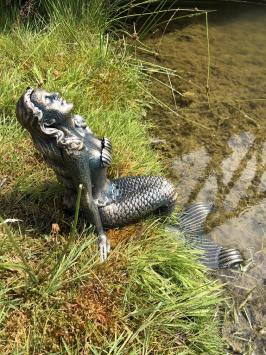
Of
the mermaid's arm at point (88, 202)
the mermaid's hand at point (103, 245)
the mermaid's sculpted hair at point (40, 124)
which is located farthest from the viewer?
the mermaid's hand at point (103, 245)

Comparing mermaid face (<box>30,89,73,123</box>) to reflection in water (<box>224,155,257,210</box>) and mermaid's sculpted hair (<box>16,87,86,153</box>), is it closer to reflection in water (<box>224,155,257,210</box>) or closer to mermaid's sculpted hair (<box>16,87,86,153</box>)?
mermaid's sculpted hair (<box>16,87,86,153</box>)

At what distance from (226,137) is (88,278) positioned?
205 cm

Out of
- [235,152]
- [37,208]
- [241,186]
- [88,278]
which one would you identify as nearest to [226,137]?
[235,152]

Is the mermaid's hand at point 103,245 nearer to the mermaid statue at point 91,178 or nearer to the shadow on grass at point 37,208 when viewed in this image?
the mermaid statue at point 91,178

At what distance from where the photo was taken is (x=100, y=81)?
13.8 feet

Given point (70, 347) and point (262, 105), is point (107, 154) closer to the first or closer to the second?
point (70, 347)

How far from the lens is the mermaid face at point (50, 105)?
227 centimetres

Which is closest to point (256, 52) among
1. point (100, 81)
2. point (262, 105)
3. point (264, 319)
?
point (262, 105)

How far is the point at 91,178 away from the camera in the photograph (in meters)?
2.57

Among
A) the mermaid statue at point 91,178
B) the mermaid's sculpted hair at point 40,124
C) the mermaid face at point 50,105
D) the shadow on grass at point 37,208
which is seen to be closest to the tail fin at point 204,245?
the mermaid statue at point 91,178

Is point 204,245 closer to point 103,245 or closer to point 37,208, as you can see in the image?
point 103,245

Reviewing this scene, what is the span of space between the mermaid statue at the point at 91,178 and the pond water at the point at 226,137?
0.25 metres

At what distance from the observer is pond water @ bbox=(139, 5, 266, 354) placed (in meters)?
2.97

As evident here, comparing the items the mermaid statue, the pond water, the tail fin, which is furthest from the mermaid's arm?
the pond water
